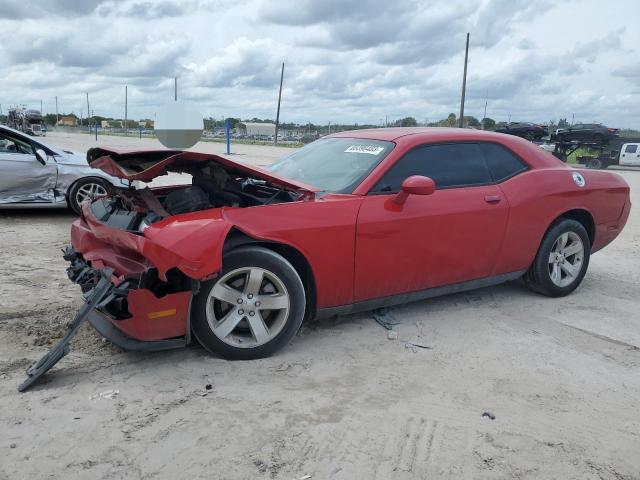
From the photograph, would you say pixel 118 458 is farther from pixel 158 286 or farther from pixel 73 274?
pixel 73 274

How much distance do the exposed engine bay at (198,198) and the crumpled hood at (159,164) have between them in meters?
0.08

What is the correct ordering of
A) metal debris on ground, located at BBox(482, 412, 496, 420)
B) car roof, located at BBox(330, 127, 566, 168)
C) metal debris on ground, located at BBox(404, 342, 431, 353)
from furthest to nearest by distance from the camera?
car roof, located at BBox(330, 127, 566, 168), metal debris on ground, located at BBox(404, 342, 431, 353), metal debris on ground, located at BBox(482, 412, 496, 420)

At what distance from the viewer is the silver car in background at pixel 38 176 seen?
764cm

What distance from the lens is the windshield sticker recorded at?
4105 mm

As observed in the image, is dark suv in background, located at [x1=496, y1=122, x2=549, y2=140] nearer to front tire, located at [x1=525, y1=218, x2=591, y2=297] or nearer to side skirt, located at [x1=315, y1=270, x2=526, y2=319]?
front tire, located at [x1=525, y1=218, x2=591, y2=297]

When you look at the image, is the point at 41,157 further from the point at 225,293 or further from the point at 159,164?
the point at 225,293

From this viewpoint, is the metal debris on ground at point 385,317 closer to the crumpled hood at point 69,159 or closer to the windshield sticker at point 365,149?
the windshield sticker at point 365,149

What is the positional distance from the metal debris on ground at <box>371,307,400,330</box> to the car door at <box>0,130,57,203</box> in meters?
5.73

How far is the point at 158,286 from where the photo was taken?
3.11m

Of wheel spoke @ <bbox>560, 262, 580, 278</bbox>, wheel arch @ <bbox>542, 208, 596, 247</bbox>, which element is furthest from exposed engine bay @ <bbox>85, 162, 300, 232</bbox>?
wheel spoke @ <bbox>560, 262, 580, 278</bbox>

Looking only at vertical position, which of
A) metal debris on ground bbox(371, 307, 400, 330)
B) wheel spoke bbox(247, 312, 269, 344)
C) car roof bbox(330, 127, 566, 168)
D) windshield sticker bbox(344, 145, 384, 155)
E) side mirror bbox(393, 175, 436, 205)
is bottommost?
metal debris on ground bbox(371, 307, 400, 330)

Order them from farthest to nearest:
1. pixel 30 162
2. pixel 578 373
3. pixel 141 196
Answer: pixel 30 162 < pixel 141 196 < pixel 578 373

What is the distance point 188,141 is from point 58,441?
102 inches

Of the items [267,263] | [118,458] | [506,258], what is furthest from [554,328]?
[118,458]
